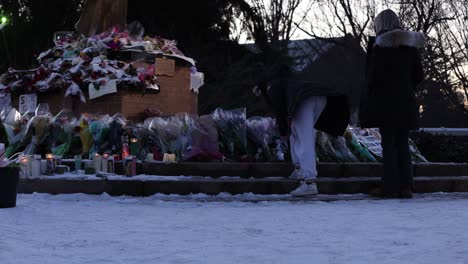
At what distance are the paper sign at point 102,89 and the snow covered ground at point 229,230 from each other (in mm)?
2738

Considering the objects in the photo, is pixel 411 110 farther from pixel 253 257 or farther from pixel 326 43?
pixel 326 43

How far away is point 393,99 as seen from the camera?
24.1 feet

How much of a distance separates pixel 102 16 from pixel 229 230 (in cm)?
723

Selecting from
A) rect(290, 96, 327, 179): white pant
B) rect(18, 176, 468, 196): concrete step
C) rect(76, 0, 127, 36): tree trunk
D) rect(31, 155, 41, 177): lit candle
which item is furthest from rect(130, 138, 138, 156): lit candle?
rect(76, 0, 127, 36): tree trunk

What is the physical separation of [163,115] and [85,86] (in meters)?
1.20

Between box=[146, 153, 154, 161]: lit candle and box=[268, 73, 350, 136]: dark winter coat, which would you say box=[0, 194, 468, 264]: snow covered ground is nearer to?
box=[268, 73, 350, 136]: dark winter coat

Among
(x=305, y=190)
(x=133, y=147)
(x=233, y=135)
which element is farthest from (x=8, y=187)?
(x=233, y=135)

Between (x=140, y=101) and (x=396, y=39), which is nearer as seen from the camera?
(x=396, y=39)

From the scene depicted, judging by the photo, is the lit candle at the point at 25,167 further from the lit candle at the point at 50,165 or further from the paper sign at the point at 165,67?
the paper sign at the point at 165,67

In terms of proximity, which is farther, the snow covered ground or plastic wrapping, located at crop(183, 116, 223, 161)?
plastic wrapping, located at crop(183, 116, 223, 161)

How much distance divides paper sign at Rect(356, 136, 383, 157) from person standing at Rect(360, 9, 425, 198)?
82.4 inches

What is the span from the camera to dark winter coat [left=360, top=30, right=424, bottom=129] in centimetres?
730

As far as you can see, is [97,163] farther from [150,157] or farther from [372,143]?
[372,143]

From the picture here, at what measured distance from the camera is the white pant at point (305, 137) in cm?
729
